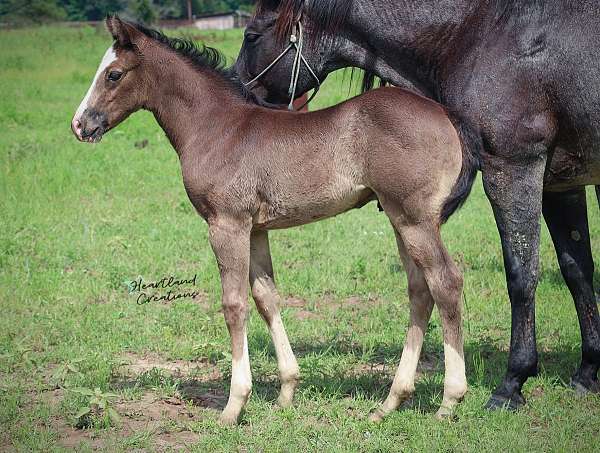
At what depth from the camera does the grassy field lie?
169 inches

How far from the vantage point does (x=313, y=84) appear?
17.0 ft

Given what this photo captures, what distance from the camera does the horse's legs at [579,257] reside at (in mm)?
5082

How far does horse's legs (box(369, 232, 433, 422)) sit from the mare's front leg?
0.72 metres

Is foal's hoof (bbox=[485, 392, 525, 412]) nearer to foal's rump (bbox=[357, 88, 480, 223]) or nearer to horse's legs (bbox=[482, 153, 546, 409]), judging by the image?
horse's legs (bbox=[482, 153, 546, 409])

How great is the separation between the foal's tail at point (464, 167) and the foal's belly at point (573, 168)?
0.48 metres

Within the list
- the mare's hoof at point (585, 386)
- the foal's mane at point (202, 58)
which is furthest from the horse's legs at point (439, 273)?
the foal's mane at point (202, 58)

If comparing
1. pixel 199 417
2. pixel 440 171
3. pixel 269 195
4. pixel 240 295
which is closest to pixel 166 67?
pixel 269 195

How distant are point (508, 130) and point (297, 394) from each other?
6.27 ft

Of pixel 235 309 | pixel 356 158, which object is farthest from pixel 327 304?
pixel 356 158

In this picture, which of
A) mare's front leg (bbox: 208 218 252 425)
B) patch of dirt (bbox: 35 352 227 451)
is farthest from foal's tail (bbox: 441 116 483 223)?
patch of dirt (bbox: 35 352 227 451)

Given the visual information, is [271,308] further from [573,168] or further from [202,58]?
[573,168]

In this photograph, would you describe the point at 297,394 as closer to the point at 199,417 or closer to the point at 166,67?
the point at 199,417

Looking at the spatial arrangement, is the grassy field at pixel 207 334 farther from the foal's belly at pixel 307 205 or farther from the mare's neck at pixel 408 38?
the mare's neck at pixel 408 38

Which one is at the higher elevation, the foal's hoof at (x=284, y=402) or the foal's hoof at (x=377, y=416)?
the foal's hoof at (x=377, y=416)
